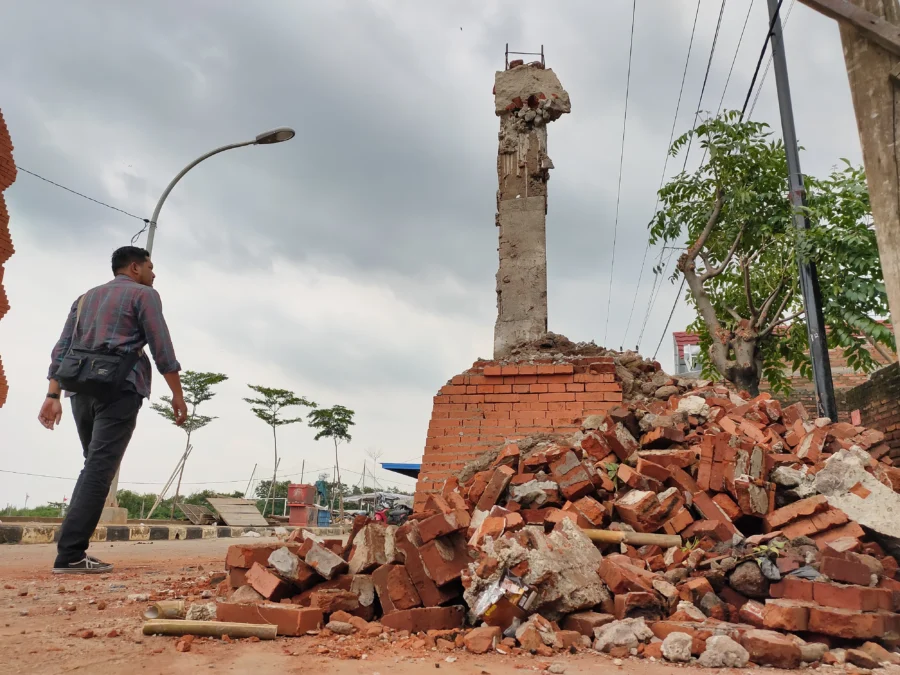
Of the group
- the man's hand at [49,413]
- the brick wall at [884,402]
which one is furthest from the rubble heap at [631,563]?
the brick wall at [884,402]

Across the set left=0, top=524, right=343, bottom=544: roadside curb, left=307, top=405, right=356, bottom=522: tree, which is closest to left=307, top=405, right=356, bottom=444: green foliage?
left=307, top=405, right=356, bottom=522: tree

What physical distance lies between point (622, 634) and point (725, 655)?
0.34m

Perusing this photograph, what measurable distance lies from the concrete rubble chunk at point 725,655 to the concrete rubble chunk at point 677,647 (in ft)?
0.16

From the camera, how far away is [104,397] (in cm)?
373

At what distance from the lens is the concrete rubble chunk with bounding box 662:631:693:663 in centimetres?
223

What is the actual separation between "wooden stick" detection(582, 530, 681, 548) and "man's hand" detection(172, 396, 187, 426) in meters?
2.42

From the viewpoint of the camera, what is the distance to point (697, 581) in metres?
2.78

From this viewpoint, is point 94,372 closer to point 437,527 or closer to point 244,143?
point 437,527

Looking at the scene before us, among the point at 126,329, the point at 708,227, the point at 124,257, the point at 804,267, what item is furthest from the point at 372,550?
the point at 708,227

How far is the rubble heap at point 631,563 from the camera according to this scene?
2406 mm

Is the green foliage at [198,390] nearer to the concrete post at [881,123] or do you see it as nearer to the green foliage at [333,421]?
the green foliage at [333,421]

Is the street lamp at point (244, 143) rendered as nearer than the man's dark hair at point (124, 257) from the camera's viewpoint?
No

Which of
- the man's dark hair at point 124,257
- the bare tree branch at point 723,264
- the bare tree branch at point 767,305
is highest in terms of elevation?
the bare tree branch at point 723,264

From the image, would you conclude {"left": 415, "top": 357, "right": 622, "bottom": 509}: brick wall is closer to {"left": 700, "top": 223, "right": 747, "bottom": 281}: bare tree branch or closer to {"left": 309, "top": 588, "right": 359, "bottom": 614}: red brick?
{"left": 309, "top": 588, "right": 359, "bottom": 614}: red brick
